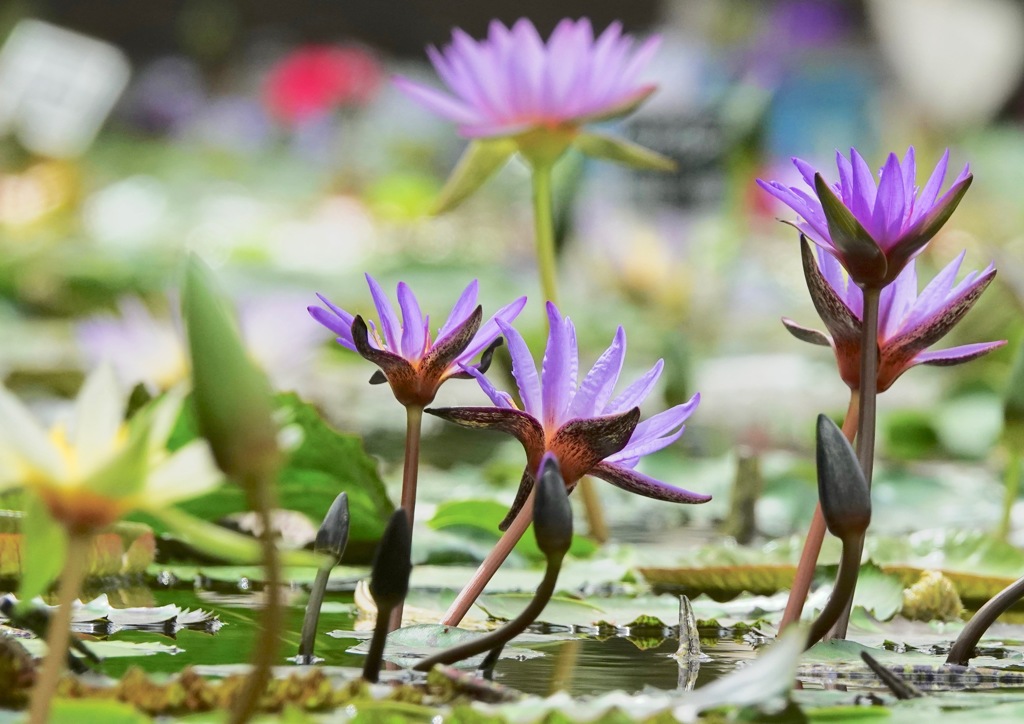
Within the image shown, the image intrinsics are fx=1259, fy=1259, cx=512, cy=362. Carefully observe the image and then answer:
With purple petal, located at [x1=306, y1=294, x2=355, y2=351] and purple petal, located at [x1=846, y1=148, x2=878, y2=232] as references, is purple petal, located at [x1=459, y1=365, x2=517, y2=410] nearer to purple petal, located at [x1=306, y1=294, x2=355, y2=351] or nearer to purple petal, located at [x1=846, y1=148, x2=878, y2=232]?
purple petal, located at [x1=306, y1=294, x2=355, y2=351]

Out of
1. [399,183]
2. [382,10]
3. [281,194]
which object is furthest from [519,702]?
[382,10]

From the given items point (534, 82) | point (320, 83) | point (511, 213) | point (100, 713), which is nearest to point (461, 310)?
point (100, 713)

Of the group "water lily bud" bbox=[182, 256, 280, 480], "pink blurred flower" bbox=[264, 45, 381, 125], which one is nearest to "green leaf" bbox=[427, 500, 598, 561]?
"water lily bud" bbox=[182, 256, 280, 480]

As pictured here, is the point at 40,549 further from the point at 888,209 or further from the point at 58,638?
the point at 888,209

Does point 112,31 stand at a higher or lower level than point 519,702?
higher

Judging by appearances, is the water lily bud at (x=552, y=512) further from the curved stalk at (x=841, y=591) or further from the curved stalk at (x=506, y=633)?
the curved stalk at (x=841, y=591)

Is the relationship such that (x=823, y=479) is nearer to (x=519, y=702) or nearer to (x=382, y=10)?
(x=519, y=702)
